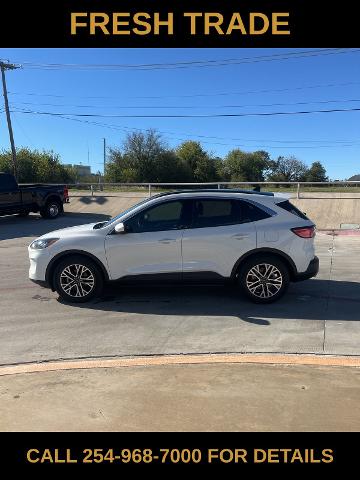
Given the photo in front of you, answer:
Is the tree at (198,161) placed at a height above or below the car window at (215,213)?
above

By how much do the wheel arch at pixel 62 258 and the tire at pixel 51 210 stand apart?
12.9 m

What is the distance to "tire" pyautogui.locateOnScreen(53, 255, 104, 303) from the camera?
6.46m

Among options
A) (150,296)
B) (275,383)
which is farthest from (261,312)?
(275,383)

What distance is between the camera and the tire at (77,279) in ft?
21.2

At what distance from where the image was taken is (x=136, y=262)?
6391mm

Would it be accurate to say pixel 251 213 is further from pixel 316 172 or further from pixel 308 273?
pixel 316 172

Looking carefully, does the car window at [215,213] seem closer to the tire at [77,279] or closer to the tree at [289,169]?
the tire at [77,279]

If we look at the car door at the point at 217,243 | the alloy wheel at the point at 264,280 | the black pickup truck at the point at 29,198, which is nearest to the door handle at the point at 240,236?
the car door at the point at 217,243

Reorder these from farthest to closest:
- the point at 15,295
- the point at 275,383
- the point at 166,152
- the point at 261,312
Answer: the point at 166,152 < the point at 15,295 < the point at 261,312 < the point at 275,383

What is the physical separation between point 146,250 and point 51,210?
1359 centimetres
